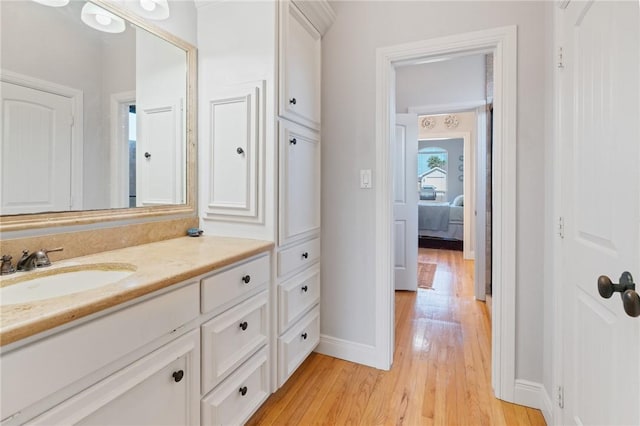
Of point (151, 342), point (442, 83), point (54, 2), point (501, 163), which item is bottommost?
point (151, 342)

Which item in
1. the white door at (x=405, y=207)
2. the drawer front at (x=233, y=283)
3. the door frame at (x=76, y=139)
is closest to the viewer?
the drawer front at (x=233, y=283)

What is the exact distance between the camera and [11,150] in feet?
3.64

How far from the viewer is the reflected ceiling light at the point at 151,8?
1521 millimetres

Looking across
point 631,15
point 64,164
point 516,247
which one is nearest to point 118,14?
point 64,164

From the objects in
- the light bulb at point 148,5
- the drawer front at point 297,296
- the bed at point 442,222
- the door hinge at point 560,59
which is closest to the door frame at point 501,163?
the door hinge at point 560,59

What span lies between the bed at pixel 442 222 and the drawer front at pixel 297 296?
4.64m

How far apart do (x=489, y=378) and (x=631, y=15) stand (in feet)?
6.19

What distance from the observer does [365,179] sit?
204 cm

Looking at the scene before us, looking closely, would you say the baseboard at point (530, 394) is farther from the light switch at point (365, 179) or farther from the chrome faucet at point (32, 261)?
the chrome faucet at point (32, 261)

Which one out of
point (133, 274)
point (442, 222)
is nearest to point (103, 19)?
point (133, 274)

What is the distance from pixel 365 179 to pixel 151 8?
58.3 inches

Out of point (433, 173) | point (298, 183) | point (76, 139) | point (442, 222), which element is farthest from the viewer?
point (433, 173)

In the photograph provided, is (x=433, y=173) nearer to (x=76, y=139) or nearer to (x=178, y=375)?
(x=76, y=139)

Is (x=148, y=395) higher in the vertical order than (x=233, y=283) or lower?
lower
